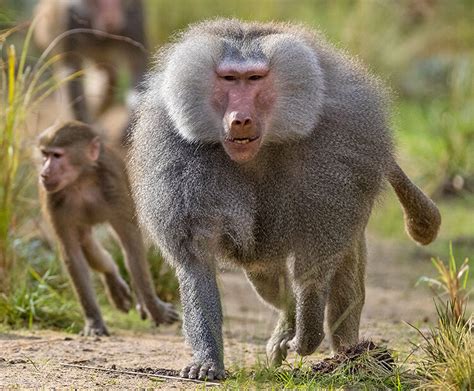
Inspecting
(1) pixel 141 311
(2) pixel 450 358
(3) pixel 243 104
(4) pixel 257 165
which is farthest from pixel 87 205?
(2) pixel 450 358

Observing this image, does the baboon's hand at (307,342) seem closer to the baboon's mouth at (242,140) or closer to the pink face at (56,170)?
the baboon's mouth at (242,140)

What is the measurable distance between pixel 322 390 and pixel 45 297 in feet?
7.85

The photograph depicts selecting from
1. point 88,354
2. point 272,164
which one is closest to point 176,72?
point 272,164

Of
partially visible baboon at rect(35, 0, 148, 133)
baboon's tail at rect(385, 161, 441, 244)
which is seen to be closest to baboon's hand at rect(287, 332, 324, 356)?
baboon's tail at rect(385, 161, 441, 244)

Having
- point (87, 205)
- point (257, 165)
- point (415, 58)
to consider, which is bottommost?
point (87, 205)

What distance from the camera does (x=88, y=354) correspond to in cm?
501

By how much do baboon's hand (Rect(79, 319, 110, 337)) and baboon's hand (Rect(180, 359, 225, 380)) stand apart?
154 cm

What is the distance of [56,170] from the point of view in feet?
20.0

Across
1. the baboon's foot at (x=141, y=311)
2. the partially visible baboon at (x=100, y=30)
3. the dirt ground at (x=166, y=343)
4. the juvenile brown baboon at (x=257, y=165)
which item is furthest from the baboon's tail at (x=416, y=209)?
the partially visible baboon at (x=100, y=30)

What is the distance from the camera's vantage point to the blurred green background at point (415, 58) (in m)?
9.92

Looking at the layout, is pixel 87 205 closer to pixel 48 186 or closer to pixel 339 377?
pixel 48 186

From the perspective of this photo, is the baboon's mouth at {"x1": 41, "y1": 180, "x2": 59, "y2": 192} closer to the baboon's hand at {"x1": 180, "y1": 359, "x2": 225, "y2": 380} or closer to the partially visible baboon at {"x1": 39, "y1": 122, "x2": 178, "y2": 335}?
the partially visible baboon at {"x1": 39, "y1": 122, "x2": 178, "y2": 335}

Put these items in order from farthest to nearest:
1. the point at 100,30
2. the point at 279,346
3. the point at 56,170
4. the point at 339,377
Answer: the point at 100,30 < the point at 56,170 < the point at 279,346 < the point at 339,377

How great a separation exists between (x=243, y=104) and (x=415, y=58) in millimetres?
9670
